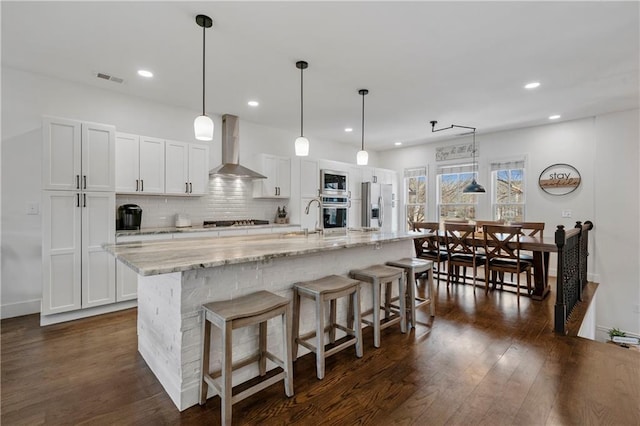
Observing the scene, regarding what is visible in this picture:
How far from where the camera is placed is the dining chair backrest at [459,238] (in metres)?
4.39

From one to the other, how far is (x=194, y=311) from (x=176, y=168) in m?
3.00

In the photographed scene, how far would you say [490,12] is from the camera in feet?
7.67

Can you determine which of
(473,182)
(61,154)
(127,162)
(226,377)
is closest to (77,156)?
(61,154)

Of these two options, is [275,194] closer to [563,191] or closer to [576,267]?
[576,267]

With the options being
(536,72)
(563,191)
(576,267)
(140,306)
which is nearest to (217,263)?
(140,306)

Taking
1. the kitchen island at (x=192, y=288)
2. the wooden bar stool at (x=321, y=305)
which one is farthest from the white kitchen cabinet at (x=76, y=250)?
Answer: the wooden bar stool at (x=321, y=305)

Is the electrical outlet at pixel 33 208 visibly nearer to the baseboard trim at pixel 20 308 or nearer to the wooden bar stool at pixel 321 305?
the baseboard trim at pixel 20 308

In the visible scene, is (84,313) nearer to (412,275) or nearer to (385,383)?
(385,383)

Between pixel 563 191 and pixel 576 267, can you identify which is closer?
pixel 576 267

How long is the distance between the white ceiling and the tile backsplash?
1.36m

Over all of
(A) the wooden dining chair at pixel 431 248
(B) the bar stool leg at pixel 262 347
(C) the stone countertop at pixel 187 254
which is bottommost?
(B) the bar stool leg at pixel 262 347

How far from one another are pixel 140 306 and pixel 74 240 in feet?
5.09

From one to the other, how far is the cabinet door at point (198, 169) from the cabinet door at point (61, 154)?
1355mm

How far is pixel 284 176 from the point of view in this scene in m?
5.54
